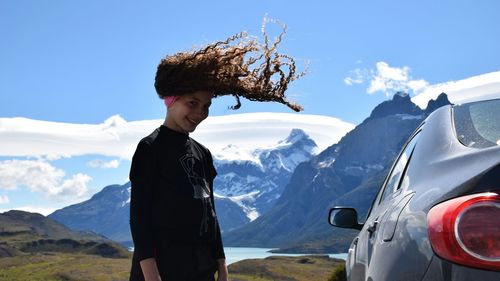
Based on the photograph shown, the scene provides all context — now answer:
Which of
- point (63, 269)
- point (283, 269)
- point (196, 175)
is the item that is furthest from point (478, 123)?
point (63, 269)

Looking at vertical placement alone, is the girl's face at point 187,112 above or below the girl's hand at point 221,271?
above

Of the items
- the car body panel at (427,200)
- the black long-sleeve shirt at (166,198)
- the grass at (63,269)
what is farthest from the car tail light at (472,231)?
the grass at (63,269)

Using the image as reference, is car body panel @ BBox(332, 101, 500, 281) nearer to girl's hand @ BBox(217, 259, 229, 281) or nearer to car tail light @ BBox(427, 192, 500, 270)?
car tail light @ BBox(427, 192, 500, 270)

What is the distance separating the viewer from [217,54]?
402 centimetres

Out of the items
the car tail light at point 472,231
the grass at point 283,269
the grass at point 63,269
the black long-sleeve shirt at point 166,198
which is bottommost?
the grass at point 283,269

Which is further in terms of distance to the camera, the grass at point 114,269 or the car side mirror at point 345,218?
the grass at point 114,269

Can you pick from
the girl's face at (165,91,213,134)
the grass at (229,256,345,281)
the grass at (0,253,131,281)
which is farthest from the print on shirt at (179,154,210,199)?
the grass at (0,253,131,281)

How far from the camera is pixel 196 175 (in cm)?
376

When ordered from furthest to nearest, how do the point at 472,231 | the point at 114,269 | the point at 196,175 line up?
1. the point at 114,269
2. the point at 196,175
3. the point at 472,231

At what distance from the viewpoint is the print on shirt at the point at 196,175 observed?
12.1 feet

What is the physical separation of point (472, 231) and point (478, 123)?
118 cm

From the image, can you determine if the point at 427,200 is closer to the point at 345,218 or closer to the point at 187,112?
the point at 187,112

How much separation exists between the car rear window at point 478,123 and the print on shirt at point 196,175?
59.6 inches

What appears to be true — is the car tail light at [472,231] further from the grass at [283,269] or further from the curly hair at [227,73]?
the grass at [283,269]
